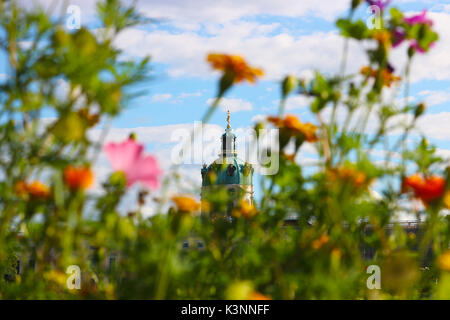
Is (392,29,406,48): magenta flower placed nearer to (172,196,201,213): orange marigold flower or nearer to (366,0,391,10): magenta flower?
(366,0,391,10): magenta flower

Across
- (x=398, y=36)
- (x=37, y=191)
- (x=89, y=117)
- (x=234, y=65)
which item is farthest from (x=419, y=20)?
(x=37, y=191)

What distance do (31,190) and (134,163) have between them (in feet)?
0.64

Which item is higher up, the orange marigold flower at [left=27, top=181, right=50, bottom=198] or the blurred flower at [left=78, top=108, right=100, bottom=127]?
the blurred flower at [left=78, top=108, right=100, bottom=127]

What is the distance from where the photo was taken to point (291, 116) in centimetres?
126

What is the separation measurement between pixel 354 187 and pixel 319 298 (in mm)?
223

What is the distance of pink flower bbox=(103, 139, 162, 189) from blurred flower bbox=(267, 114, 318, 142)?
0.45m

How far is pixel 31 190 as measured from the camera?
3.04 feet

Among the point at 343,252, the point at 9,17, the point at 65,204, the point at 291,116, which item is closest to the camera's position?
the point at 65,204

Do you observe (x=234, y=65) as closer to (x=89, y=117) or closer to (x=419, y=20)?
(x=89, y=117)

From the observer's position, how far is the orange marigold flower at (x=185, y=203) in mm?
904

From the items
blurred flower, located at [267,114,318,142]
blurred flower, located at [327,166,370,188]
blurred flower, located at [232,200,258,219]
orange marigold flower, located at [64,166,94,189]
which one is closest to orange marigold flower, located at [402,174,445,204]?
blurred flower, located at [327,166,370,188]

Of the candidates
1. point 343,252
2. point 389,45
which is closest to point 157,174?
point 343,252

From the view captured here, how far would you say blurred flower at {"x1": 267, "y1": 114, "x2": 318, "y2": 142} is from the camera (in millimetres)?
1241
